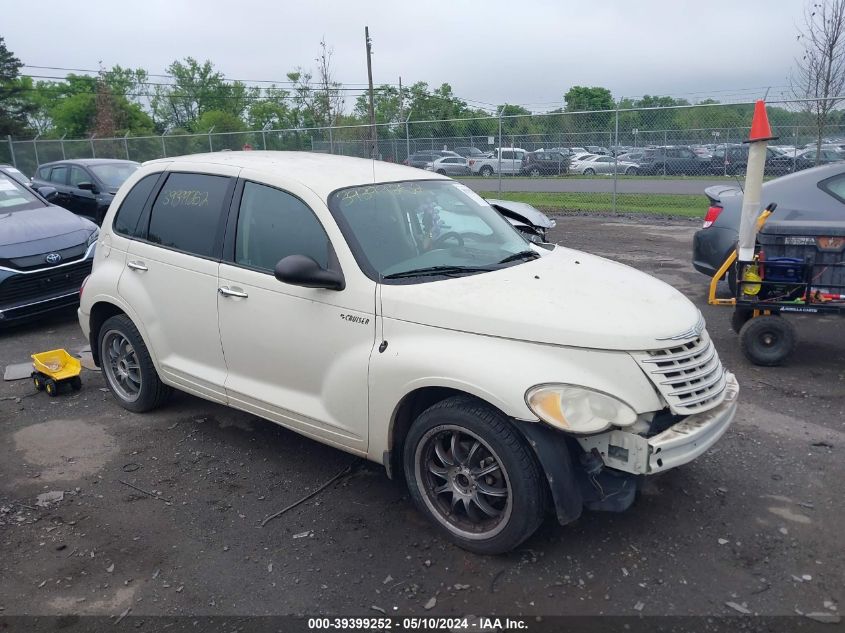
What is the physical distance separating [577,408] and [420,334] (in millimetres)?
864

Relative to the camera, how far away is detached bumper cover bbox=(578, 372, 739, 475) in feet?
10.0

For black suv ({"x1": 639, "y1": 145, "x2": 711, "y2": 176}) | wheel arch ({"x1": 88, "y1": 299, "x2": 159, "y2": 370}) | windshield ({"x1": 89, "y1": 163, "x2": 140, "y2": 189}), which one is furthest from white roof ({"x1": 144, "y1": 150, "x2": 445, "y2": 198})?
black suv ({"x1": 639, "y1": 145, "x2": 711, "y2": 176})

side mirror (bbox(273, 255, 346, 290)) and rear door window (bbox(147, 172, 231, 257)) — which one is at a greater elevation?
rear door window (bbox(147, 172, 231, 257))

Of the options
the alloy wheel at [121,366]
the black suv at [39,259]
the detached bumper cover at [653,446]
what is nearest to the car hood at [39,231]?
the black suv at [39,259]

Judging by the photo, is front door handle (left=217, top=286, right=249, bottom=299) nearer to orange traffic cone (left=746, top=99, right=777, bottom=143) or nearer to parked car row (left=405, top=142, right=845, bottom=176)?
orange traffic cone (left=746, top=99, right=777, bottom=143)

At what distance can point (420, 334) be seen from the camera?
3451 mm

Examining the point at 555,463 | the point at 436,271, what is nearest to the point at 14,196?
the point at 436,271

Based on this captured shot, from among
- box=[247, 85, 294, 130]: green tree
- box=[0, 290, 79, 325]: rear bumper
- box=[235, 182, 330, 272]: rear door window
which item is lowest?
box=[0, 290, 79, 325]: rear bumper

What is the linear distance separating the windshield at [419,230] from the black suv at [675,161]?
14751mm

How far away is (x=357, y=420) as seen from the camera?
3.70 metres

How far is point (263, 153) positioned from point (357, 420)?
89.4 inches

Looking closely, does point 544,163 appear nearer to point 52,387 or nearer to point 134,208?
point 134,208

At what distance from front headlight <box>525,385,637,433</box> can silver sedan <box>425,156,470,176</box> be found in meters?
18.5

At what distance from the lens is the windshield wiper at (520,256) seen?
13.4 feet
